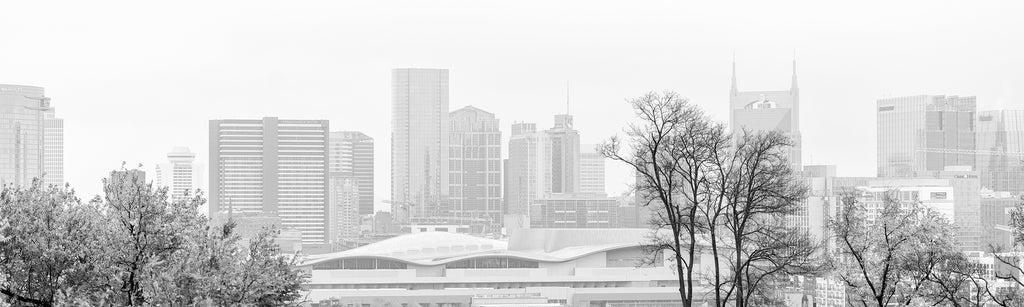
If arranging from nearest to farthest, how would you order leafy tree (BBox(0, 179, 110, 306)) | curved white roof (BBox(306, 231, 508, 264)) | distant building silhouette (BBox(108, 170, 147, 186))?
leafy tree (BBox(0, 179, 110, 306)) → distant building silhouette (BBox(108, 170, 147, 186)) → curved white roof (BBox(306, 231, 508, 264))

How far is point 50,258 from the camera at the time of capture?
1805 centimetres

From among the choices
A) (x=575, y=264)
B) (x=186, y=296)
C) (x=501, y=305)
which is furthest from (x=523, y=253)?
(x=186, y=296)

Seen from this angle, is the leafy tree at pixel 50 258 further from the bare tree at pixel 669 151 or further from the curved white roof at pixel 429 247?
the curved white roof at pixel 429 247

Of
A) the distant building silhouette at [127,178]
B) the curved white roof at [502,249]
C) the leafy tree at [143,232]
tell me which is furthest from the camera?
the curved white roof at [502,249]

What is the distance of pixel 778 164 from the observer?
22578 millimetres

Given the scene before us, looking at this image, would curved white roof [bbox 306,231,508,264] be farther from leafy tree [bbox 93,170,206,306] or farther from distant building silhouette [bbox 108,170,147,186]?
leafy tree [bbox 93,170,206,306]

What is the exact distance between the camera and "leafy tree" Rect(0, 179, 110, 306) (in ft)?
58.6

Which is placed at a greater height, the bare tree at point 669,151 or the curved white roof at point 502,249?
the bare tree at point 669,151

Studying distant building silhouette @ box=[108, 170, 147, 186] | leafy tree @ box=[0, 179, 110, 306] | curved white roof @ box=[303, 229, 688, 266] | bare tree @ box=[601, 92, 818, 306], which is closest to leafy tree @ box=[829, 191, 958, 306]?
bare tree @ box=[601, 92, 818, 306]

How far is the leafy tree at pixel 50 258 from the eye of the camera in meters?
17.9

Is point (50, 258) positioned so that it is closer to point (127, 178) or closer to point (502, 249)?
point (127, 178)

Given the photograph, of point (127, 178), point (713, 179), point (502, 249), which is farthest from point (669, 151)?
point (502, 249)

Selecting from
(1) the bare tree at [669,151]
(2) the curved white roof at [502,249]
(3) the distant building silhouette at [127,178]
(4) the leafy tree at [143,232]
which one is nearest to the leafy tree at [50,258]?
(4) the leafy tree at [143,232]

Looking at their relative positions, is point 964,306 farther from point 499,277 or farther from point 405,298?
point 499,277
